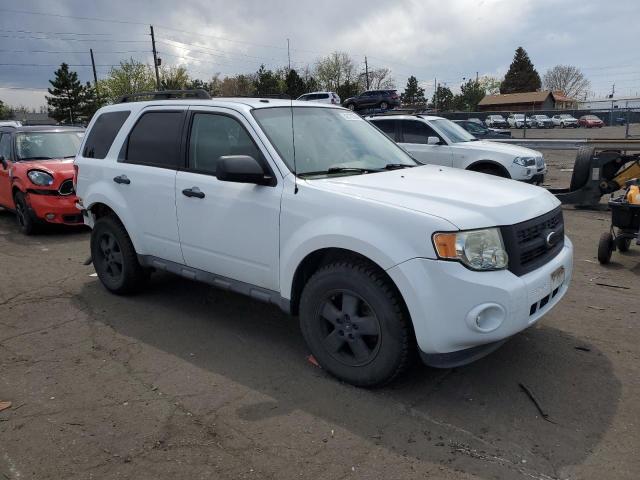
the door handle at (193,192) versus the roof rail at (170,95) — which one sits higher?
the roof rail at (170,95)

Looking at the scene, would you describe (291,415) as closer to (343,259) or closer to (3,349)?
(343,259)

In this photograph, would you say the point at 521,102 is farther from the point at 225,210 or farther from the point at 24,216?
the point at 225,210

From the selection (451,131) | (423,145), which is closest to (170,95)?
(423,145)

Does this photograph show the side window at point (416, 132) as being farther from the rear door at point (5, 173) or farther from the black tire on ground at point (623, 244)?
the rear door at point (5, 173)

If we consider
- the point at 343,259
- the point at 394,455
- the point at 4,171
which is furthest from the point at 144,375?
the point at 4,171

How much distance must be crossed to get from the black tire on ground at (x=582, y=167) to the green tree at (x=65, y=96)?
194ft

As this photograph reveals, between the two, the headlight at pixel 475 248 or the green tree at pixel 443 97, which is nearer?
the headlight at pixel 475 248

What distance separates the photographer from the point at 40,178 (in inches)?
333

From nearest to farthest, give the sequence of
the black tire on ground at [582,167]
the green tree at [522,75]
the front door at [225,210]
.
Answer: the front door at [225,210] → the black tire on ground at [582,167] → the green tree at [522,75]

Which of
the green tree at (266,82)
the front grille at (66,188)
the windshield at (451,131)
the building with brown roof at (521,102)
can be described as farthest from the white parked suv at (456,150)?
the building with brown roof at (521,102)

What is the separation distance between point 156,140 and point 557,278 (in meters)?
3.52

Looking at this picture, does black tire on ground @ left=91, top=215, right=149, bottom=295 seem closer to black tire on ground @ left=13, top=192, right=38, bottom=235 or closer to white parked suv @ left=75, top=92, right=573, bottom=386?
white parked suv @ left=75, top=92, right=573, bottom=386

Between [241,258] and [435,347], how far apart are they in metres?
1.67

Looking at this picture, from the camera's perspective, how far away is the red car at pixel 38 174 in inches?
331
